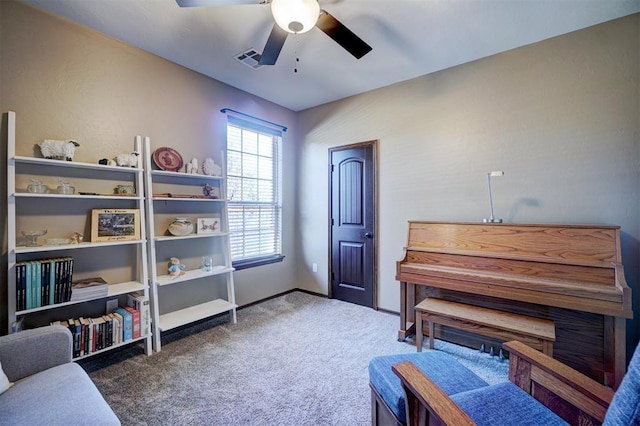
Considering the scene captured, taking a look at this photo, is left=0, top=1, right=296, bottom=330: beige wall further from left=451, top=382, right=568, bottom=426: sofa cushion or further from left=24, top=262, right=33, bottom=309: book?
left=451, top=382, right=568, bottom=426: sofa cushion

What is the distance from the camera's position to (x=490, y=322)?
2092mm

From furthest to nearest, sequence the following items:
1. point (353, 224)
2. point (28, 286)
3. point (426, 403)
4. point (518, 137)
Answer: point (353, 224)
point (518, 137)
point (28, 286)
point (426, 403)

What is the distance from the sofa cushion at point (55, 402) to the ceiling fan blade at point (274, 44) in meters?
2.21

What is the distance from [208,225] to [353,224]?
1788 millimetres

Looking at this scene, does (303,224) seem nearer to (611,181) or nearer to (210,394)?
(210,394)

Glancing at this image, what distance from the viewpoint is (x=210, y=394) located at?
1879mm

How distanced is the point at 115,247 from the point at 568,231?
12.3 feet

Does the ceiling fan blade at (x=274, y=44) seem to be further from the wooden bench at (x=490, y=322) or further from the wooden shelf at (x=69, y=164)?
the wooden bench at (x=490, y=322)

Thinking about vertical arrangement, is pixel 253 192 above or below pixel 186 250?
above

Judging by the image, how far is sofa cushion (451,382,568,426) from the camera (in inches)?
40.6

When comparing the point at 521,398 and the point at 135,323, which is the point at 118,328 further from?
the point at 521,398

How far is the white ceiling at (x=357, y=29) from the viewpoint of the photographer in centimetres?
204

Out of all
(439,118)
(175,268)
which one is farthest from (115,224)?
(439,118)

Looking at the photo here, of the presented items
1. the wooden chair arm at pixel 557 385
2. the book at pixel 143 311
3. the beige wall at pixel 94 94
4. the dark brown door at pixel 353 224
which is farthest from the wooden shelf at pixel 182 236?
the wooden chair arm at pixel 557 385
